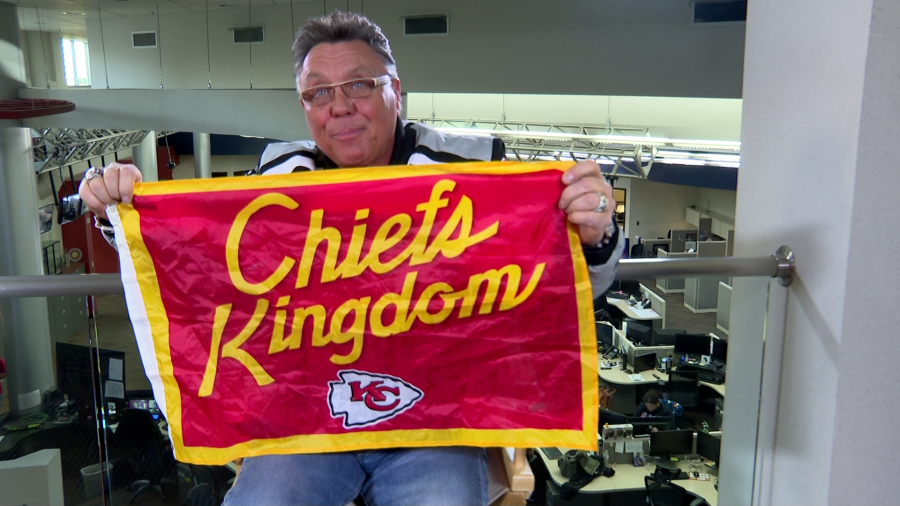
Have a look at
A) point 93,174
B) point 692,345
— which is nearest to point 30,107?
point 692,345

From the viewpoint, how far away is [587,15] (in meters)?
8.98

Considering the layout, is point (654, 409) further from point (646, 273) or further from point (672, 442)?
point (646, 273)

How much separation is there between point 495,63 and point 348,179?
8666mm

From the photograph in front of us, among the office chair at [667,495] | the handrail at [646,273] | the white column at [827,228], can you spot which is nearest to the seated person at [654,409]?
the office chair at [667,495]

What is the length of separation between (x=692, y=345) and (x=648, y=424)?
1.69 m

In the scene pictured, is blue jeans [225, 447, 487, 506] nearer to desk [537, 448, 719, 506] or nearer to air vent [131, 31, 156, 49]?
desk [537, 448, 719, 506]

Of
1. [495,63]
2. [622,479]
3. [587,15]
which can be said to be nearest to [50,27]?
[495,63]

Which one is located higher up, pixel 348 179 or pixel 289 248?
pixel 348 179

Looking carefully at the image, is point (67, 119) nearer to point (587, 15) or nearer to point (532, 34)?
point (532, 34)

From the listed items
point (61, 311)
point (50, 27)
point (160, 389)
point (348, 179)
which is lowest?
point (160, 389)

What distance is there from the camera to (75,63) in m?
16.8

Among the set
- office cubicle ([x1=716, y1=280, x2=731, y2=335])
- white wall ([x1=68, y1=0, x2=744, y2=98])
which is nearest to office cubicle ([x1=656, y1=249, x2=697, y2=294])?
office cubicle ([x1=716, y1=280, x2=731, y2=335])

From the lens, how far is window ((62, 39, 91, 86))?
16.7 m

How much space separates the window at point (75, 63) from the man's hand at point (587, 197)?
18098 millimetres
